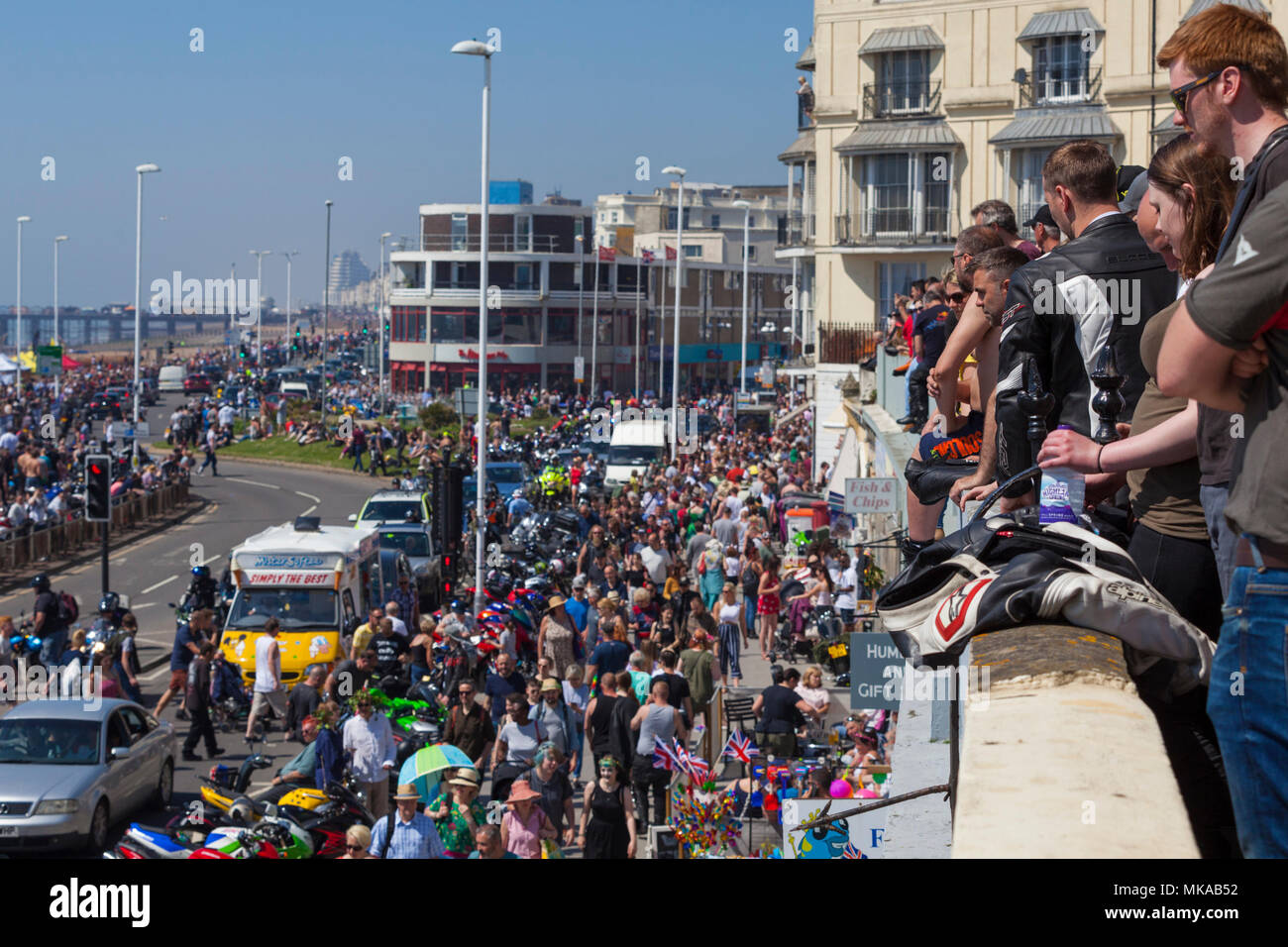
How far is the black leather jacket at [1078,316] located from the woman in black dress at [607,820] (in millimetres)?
6458

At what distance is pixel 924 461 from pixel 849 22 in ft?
108

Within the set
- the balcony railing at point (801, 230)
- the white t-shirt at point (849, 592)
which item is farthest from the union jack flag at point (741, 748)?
the balcony railing at point (801, 230)

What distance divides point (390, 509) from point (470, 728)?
17.5 m

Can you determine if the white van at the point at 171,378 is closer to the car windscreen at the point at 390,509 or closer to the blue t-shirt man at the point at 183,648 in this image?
the car windscreen at the point at 390,509

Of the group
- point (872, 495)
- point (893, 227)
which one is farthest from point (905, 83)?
point (872, 495)

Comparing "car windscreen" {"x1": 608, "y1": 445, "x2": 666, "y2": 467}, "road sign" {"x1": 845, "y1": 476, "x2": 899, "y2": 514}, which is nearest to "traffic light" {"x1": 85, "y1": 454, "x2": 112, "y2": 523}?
"road sign" {"x1": 845, "y1": 476, "x2": 899, "y2": 514}

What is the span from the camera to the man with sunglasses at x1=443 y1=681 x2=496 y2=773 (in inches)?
532

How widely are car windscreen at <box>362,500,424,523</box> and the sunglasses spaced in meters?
27.7

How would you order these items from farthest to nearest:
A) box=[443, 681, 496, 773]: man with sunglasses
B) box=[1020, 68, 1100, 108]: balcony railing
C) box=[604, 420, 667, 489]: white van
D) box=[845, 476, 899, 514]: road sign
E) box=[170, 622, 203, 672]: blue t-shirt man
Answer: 1. box=[604, 420, 667, 489]: white van
2. box=[1020, 68, 1100, 108]: balcony railing
3. box=[845, 476, 899, 514]: road sign
4. box=[170, 622, 203, 672]: blue t-shirt man
5. box=[443, 681, 496, 773]: man with sunglasses

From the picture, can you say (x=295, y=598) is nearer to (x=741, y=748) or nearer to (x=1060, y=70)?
(x=741, y=748)

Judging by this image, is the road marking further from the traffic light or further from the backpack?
the backpack

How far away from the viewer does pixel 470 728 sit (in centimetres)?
1353

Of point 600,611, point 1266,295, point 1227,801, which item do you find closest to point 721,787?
point 600,611
